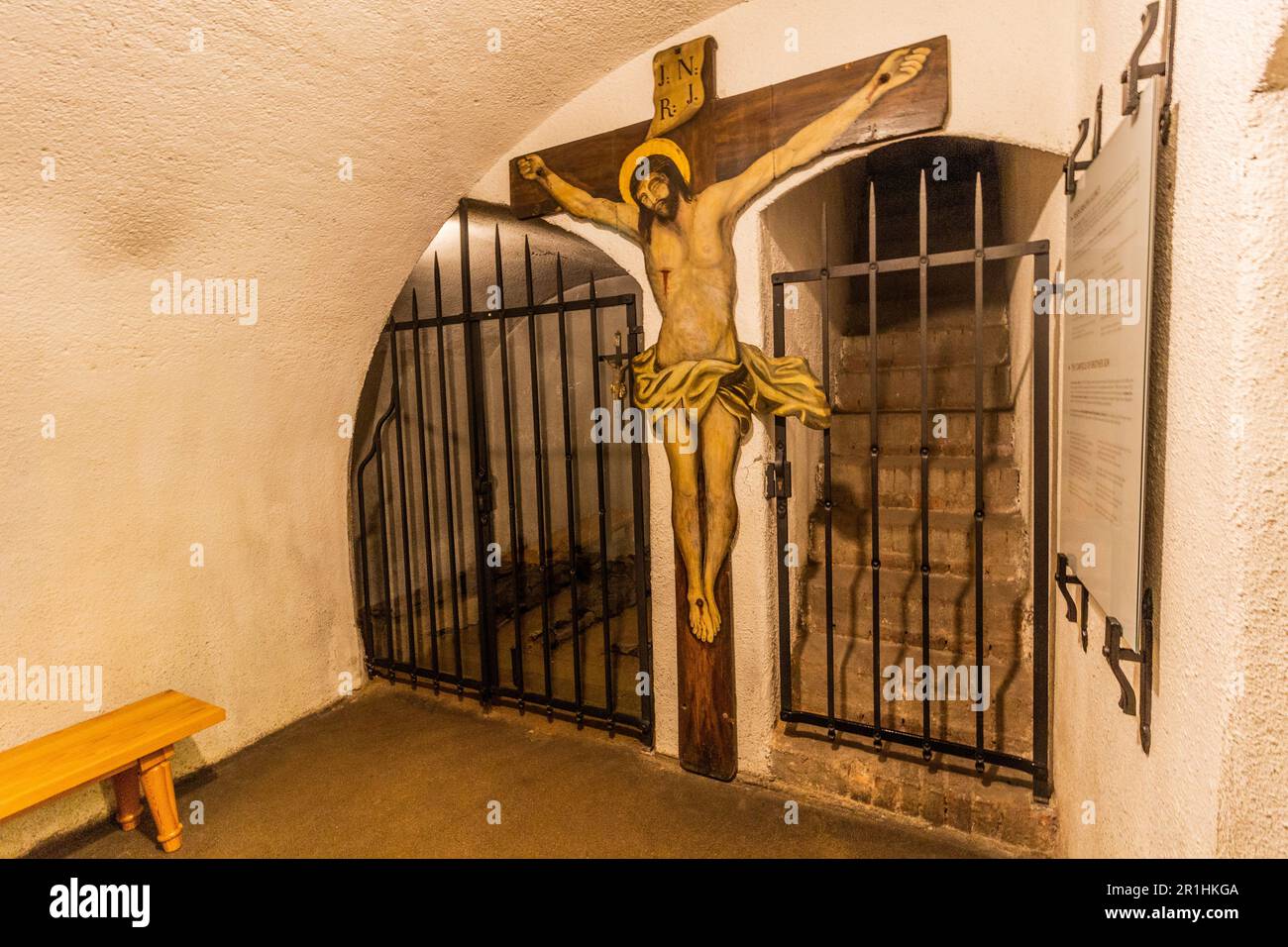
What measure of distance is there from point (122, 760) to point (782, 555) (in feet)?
8.03

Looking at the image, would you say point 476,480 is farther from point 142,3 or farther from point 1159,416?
point 1159,416

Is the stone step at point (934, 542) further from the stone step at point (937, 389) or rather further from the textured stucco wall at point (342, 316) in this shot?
the textured stucco wall at point (342, 316)

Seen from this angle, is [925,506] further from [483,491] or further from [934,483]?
[483,491]

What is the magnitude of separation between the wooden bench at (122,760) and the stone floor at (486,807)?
16 centimetres

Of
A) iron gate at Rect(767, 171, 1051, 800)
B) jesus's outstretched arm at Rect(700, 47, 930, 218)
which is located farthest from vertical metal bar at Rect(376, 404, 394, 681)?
→ iron gate at Rect(767, 171, 1051, 800)

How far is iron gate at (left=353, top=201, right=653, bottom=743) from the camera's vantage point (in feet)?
10.9

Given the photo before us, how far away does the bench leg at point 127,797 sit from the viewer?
280 centimetres

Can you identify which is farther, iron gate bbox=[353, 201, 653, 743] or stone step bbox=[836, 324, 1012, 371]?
stone step bbox=[836, 324, 1012, 371]

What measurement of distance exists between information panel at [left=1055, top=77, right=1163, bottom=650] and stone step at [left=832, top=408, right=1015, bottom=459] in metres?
1.70

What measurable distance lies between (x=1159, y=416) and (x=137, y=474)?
3379mm

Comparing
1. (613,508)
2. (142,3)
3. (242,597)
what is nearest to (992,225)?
(613,508)

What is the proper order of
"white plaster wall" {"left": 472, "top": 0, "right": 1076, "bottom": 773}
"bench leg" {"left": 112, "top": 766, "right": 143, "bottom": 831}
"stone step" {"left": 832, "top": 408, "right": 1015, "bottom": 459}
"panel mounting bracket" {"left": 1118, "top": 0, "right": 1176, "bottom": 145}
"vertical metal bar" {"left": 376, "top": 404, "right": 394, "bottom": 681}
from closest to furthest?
"panel mounting bracket" {"left": 1118, "top": 0, "right": 1176, "bottom": 145} → "white plaster wall" {"left": 472, "top": 0, "right": 1076, "bottom": 773} → "bench leg" {"left": 112, "top": 766, "right": 143, "bottom": 831} → "stone step" {"left": 832, "top": 408, "right": 1015, "bottom": 459} → "vertical metal bar" {"left": 376, "top": 404, "right": 394, "bottom": 681}

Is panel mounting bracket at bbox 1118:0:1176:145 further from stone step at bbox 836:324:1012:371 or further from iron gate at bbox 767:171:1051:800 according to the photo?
stone step at bbox 836:324:1012:371

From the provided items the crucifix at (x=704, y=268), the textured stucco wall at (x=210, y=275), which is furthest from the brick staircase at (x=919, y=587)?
the textured stucco wall at (x=210, y=275)
